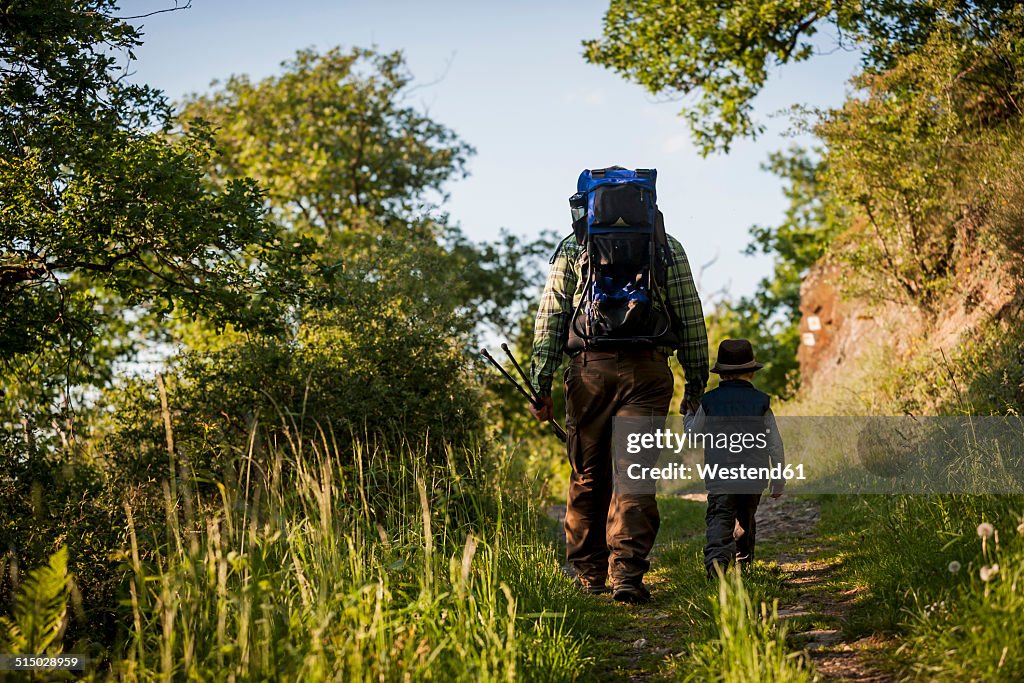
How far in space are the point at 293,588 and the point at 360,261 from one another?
29.7 feet

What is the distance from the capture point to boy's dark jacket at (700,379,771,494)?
5.86 m

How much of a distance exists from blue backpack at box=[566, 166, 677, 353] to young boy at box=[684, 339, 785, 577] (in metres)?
0.59

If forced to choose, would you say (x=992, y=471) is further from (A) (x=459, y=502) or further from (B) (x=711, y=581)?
(A) (x=459, y=502)

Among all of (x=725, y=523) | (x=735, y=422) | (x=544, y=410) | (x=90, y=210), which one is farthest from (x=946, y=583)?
(x=90, y=210)

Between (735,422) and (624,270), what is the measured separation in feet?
4.07

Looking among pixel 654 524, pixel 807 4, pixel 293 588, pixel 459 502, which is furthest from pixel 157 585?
pixel 807 4

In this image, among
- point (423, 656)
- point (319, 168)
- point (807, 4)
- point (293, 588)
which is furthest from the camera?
point (319, 168)

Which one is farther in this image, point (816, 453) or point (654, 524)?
point (816, 453)

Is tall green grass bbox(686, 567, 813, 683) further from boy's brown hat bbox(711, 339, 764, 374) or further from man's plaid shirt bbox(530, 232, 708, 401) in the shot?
boy's brown hat bbox(711, 339, 764, 374)

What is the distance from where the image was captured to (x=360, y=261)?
42.1ft

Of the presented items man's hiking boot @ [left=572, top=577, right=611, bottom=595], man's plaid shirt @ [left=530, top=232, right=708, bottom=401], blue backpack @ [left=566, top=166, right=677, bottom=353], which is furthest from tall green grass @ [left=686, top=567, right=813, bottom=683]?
man's plaid shirt @ [left=530, top=232, right=708, bottom=401]

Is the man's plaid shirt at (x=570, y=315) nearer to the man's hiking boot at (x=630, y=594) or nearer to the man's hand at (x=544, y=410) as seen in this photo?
the man's hand at (x=544, y=410)

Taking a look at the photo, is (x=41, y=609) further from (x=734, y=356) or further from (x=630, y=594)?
(x=734, y=356)

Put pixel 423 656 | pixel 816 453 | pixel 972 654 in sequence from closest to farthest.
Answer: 1. pixel 972 654
2. pixel 423 656
3. pixel 816 453
